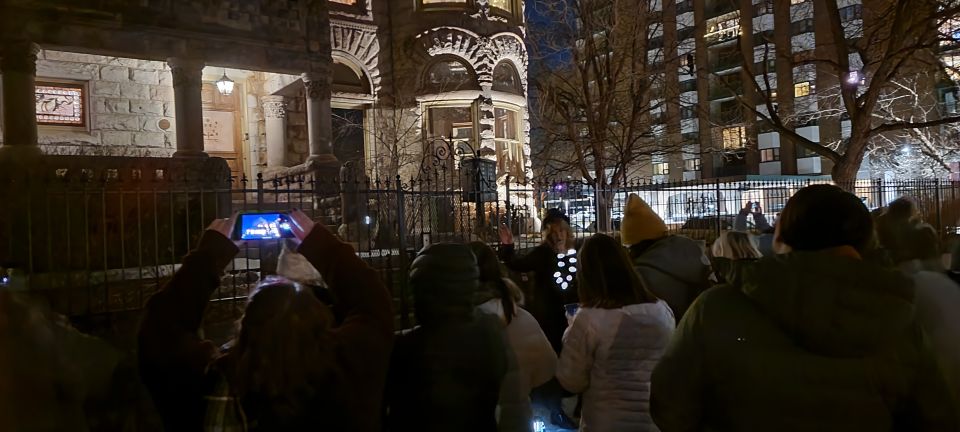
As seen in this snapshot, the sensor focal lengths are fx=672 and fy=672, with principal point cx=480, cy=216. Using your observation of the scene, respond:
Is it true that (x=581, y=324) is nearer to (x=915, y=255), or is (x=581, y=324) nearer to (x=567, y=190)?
(x=915, y=255)

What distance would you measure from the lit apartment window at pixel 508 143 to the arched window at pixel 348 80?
4.03 metres

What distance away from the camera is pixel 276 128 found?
1606cm

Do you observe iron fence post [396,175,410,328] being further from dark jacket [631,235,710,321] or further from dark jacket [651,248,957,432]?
dark jacket [651,248,957,432]

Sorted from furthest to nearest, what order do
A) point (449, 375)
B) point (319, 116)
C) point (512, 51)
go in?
point (512, 51)
point (319, 116)
point (449, 375)

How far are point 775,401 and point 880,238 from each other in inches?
112

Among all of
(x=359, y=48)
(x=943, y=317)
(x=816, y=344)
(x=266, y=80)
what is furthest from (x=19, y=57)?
(x=943, y=317)

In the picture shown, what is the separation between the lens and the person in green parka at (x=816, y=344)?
6.70ft

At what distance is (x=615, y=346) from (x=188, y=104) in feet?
36.9

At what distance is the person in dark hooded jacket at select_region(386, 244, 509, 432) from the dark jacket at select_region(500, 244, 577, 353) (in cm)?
287

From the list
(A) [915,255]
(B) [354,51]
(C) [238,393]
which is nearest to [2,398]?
(C) [238,393]

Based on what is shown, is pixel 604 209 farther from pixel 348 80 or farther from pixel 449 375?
pixel 348 80

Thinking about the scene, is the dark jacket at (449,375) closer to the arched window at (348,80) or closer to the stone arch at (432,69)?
the arched window at (348,80)

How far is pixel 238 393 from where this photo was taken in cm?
244

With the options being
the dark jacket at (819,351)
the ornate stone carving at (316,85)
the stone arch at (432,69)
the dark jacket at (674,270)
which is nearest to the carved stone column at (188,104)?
the ornate stone carving at (316,85)
